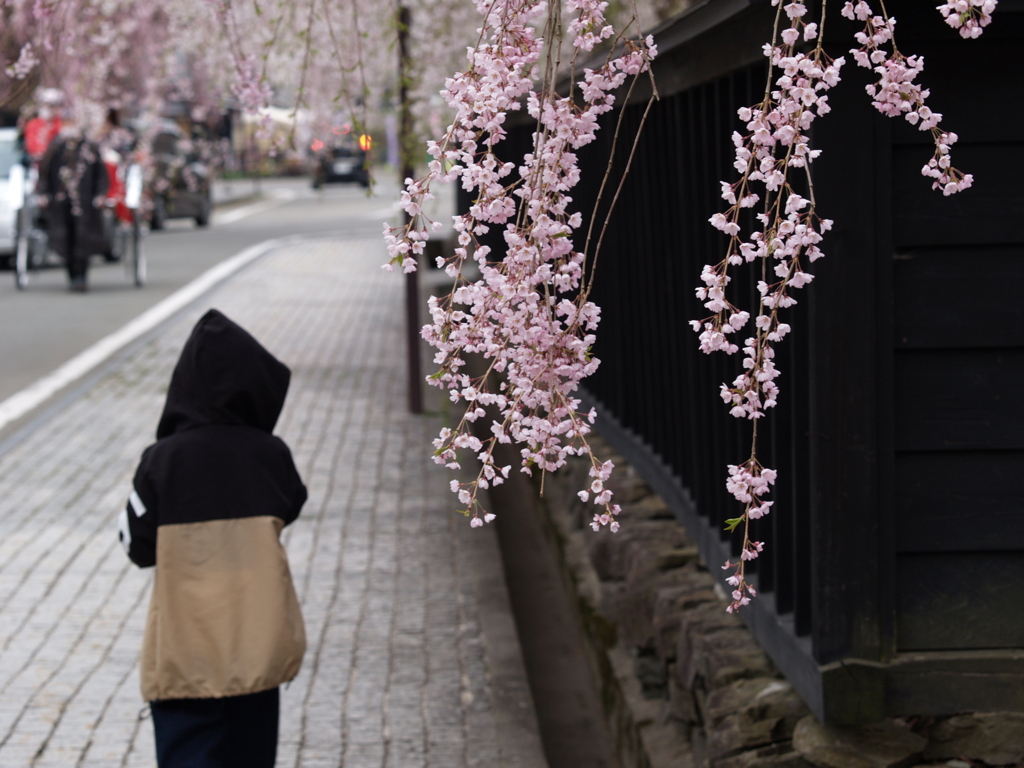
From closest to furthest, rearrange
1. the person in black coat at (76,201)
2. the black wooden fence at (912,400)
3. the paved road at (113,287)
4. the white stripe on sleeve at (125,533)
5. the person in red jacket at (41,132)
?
the black wooden fence at (912,400)
the white stripe on sleeve at (125,533)
the paved road at (113,287)
the person in red jacket at (41,132)
the person in black coat at (76,201)

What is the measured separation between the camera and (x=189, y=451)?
10.7ft

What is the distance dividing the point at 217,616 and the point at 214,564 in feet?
0.42

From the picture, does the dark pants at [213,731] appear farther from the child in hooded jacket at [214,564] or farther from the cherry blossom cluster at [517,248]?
the cherry blossom cluster at [517,248]

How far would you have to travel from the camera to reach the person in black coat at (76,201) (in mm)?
14758

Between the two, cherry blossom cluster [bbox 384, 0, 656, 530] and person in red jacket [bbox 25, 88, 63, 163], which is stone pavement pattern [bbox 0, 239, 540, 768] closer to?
cherry blossom cluster [bbox 384, 0, 656, 530]

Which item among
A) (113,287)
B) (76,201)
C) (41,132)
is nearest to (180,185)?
(113,287)

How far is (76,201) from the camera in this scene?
14.6 meters

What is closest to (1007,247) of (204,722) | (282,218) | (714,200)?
(714,200)

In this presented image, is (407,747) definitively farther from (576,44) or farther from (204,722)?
(576,44)

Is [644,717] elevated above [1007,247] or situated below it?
below

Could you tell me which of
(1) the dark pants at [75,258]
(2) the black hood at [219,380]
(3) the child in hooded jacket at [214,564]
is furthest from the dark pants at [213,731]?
(1) the dark pants at [75,258]

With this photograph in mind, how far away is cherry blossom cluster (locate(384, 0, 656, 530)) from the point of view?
190cm

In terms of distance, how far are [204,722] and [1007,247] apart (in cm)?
218

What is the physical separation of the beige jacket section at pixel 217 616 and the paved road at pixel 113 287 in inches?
38.2
